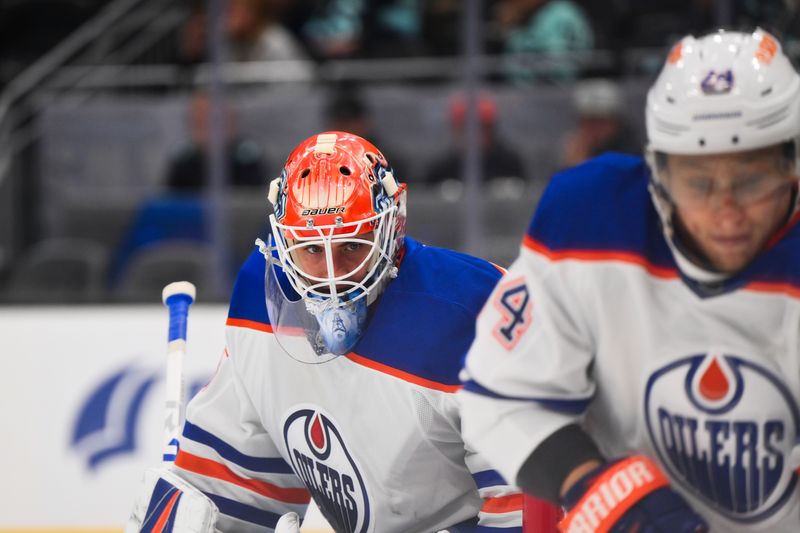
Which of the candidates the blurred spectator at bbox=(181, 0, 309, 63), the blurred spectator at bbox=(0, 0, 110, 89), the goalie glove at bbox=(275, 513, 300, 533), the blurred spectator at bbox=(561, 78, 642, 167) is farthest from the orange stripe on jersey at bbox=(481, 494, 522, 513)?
the blurred spectator at bbox=(0, 0, 110, 89)

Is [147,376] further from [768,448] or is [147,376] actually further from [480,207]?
[768,448]

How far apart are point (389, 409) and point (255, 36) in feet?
10.3

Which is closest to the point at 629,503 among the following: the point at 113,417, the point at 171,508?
the point at 171,508

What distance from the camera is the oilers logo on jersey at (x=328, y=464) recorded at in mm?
1950

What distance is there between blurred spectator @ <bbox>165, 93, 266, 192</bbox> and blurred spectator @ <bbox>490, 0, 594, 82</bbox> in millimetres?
940

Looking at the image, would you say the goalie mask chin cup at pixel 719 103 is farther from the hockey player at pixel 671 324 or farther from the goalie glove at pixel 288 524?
the goalie glove at pixel 288 524

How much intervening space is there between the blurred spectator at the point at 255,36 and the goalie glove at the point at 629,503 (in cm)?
354

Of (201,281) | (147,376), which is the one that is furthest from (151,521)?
(201,281)

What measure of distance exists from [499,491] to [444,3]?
3462 millimetres

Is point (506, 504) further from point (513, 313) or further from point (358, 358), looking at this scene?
point (513, 313)

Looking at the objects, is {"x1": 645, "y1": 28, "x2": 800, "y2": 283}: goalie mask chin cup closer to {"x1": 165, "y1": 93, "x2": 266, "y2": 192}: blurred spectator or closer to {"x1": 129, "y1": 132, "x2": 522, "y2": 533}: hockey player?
{"x1": 129, "y1": 132, "x2": 522, "y2": 533}: hockey player

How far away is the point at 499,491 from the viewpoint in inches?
72.8

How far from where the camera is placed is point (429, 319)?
1.94 meters

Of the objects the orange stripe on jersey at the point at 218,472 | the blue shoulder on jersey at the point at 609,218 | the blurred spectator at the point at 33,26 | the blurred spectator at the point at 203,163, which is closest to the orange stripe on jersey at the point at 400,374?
the orange stripe on jersey at the point at 218,472
